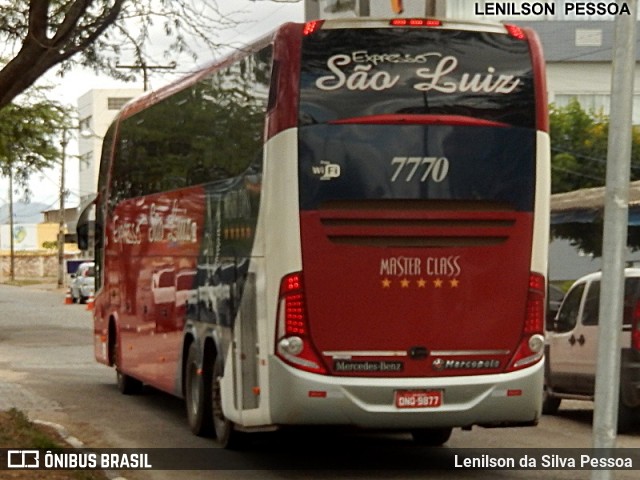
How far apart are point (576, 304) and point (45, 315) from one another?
104 ft

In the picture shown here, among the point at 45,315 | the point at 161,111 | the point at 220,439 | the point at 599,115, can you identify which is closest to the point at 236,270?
the point at 220,439

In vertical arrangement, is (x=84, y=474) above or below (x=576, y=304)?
below

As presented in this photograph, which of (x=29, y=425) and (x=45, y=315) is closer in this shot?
(x=29, y=425)

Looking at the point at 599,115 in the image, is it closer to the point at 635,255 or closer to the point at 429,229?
the point at 635,255

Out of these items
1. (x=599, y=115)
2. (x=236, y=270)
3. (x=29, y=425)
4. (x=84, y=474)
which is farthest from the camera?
(x=599, y=115)

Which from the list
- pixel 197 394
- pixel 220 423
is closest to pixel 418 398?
pixel 220 423

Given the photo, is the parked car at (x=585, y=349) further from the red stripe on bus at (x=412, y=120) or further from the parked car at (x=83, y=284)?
the parked car at (x=83, y=284)

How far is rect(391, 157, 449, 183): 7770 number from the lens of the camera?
38.3 feet

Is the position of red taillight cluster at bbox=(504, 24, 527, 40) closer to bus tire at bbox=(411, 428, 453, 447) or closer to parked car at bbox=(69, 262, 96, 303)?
bus tire at bbox=(411, 428, 453, 447)

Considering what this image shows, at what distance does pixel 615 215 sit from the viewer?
743 cm

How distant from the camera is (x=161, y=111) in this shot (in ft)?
54.4

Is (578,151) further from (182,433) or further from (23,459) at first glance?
(23,459)

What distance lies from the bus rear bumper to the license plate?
30 millimetres

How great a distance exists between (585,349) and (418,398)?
457 centimetres
